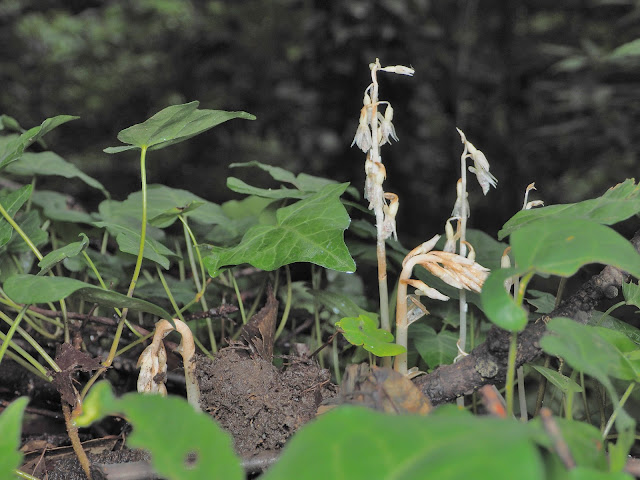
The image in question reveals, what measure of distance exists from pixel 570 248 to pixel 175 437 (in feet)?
1.07

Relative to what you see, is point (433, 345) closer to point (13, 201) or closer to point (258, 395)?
point (258, 395)

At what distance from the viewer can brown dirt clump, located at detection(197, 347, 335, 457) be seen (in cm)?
60

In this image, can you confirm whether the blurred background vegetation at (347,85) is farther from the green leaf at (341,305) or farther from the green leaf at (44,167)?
the green leaf at (44,167)

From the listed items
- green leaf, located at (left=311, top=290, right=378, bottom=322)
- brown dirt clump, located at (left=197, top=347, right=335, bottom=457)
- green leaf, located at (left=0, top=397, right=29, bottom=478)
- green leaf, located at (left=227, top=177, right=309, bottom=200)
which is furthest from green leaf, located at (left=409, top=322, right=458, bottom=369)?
green leaf, located at (left=0, top=397, right=29, bottom=478)

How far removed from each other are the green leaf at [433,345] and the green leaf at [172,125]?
15.4 inches

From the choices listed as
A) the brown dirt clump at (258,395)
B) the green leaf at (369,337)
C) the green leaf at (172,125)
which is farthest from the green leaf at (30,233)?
the green leaf at (369,337)

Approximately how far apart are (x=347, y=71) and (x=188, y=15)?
228cm

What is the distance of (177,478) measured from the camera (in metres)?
0.31

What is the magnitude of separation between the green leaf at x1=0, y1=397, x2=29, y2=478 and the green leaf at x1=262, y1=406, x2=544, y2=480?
192mm

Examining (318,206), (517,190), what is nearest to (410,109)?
(517,190)

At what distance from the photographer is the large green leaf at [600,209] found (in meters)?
0.57

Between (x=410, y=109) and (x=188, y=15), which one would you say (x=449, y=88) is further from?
(x=188, y=15)

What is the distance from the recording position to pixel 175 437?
335 mm

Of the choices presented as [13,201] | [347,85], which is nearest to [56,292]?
[13,201]
